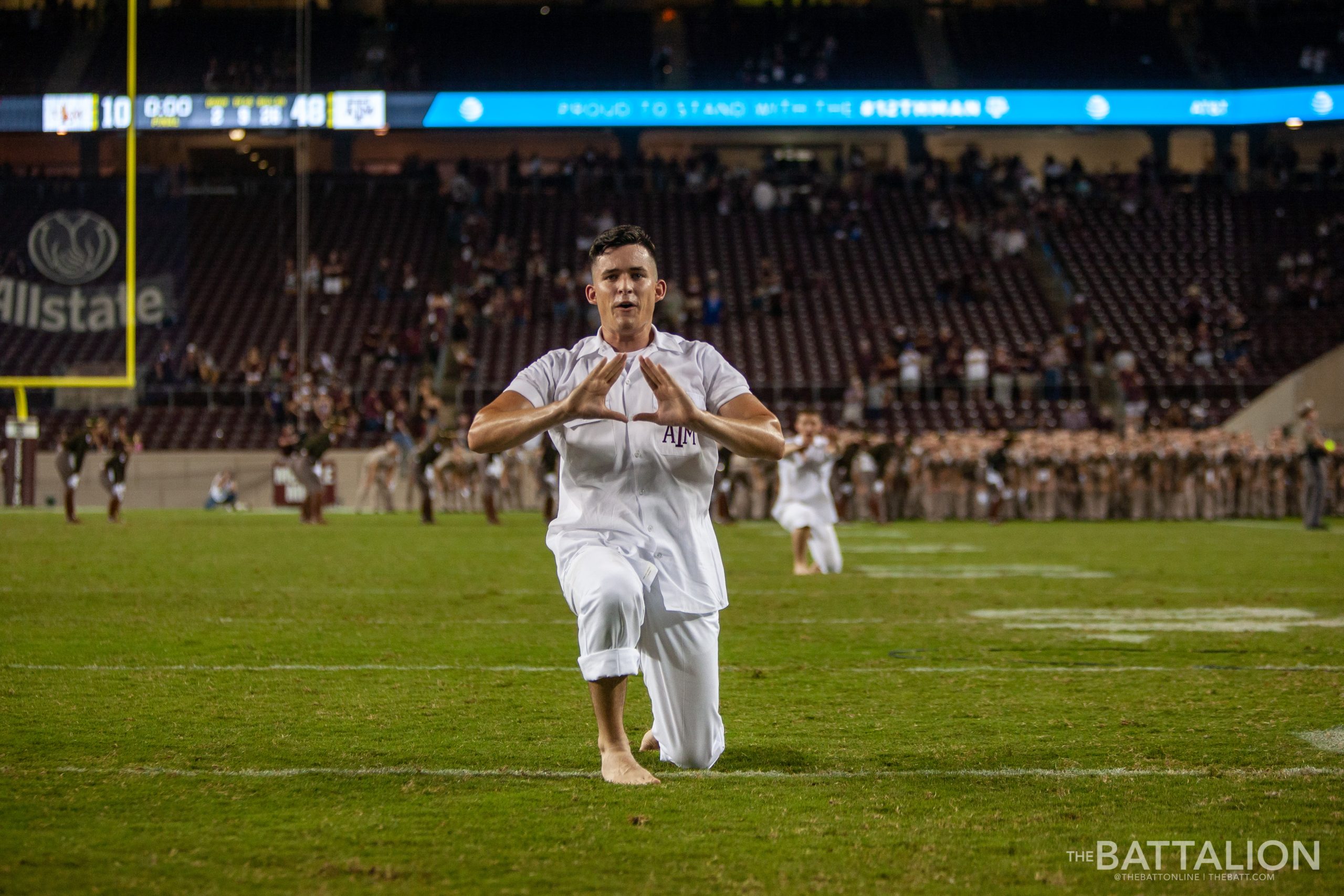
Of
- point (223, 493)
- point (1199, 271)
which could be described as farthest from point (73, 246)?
point (1199, 271)

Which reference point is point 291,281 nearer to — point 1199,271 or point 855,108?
point 855,108

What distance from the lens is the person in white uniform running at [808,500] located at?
526 inches

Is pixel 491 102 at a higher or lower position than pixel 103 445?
higher

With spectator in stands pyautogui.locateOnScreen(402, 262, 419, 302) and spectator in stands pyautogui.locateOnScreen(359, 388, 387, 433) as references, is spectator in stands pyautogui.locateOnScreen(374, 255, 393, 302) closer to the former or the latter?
spectator in stands pyautogui.locateOnScreen(402, 262, 419, 302)

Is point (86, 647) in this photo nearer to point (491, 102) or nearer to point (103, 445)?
point (103, 445)

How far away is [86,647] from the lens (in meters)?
7.82

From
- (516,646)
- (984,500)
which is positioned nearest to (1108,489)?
(984,500)

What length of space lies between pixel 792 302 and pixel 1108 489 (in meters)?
9.34

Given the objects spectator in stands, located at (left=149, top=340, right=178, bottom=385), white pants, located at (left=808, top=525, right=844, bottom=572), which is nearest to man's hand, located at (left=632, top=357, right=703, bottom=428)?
white pants, located at (left=808, top=525, right=844, bottom=572)

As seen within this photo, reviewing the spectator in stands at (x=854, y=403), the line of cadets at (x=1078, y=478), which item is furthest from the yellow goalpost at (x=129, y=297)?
the spectator in stands at (x=854, y=403)

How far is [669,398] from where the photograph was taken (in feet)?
14.2

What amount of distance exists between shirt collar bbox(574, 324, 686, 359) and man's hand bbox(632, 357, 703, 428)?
1.52ft

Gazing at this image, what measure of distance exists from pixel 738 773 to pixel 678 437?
43.0 inches

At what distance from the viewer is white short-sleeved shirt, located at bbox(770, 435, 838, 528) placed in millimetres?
13383
